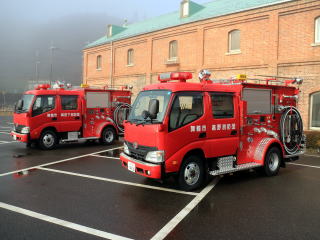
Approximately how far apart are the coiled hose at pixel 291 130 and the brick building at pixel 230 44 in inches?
329

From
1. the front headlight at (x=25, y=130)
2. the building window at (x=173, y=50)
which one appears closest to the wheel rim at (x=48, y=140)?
the front headlight at (x=25, y=130)

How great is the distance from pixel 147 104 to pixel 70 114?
22.2ft

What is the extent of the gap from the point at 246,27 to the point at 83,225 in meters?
17.6

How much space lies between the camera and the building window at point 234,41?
19500 mm

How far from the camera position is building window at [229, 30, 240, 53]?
64.0ft

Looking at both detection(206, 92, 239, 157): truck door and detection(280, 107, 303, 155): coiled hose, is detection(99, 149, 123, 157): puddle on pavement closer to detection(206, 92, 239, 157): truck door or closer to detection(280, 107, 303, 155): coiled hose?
detection(206, 92, 239, 157): truck door

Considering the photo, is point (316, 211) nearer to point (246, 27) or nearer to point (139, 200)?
point (139, 200)

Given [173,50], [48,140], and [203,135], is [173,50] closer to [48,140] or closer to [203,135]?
[48,140]

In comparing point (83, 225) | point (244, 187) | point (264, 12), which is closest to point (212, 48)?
point (264, 12)

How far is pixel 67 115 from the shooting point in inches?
496

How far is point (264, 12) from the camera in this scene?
58.9 feet

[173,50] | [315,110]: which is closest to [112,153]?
[315,110]

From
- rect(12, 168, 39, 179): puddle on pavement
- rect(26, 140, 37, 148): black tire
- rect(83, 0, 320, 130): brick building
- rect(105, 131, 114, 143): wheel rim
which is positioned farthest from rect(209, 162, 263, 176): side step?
rect(83, 0, 320, 130): brick building

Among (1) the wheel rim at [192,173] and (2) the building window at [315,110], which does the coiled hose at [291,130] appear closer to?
(1) the wheel rim at [192,173]
